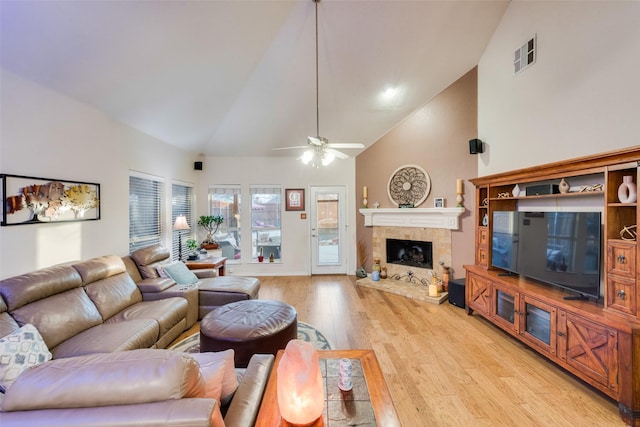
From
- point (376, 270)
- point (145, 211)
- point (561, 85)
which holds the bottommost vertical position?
point (376, 270)

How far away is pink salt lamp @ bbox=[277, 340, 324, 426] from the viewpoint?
3.94 feet

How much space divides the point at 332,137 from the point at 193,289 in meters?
3.61

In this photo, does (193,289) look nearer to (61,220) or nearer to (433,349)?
(61,220)

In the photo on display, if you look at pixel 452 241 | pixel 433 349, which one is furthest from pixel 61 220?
pixel 452 241

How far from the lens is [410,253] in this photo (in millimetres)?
5027

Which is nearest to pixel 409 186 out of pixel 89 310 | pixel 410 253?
pixel 410 253

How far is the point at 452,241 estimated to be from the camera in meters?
4.34

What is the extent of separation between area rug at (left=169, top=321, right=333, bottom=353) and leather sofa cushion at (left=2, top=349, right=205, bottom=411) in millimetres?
1937

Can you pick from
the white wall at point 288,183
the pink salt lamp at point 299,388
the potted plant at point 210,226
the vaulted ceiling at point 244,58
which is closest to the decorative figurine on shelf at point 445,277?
the white wall at point 288,183

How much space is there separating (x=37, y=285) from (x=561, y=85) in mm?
5066

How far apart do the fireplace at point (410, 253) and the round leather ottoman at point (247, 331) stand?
2.98 m

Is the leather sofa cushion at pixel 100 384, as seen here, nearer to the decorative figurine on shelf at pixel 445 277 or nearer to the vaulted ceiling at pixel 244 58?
the vaulted ceiling at pixel 244 58

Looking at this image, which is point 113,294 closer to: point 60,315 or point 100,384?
point 60,315

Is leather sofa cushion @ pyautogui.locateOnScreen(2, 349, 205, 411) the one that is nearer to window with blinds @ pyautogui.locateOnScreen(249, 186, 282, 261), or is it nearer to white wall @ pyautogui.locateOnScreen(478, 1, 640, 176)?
white wall @ pyautogui.locateOnScreen(478, 1, 640, 176)
